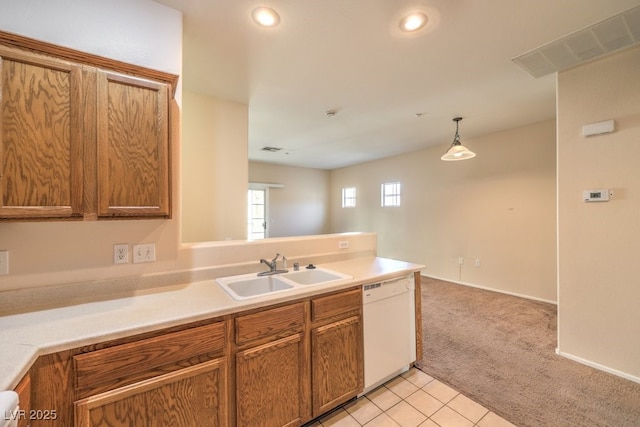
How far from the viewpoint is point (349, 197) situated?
23.7ft

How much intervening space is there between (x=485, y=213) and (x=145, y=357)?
4876mm

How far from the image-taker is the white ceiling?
1642 millimetres

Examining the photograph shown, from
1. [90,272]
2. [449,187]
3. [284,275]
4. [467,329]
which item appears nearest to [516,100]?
[449,187]

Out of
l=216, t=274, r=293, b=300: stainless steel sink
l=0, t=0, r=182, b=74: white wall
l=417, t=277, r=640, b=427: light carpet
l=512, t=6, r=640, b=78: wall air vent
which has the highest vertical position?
l=512, t=6, r=640, b=78: wall air vent

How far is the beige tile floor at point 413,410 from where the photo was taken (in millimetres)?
1673

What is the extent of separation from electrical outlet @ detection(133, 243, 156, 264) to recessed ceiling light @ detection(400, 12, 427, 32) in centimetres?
227

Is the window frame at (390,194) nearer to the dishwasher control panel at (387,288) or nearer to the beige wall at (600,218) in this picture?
the beige wall at (600,218)

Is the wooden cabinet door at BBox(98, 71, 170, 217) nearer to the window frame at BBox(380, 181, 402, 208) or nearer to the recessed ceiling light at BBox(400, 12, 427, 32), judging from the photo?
the recessed ceiling light at BBox(400, 12, 427, 32)

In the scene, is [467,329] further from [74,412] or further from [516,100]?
[74,412]

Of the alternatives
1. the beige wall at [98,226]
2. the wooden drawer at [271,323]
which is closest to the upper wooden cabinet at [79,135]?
the beige wall at [98,226]

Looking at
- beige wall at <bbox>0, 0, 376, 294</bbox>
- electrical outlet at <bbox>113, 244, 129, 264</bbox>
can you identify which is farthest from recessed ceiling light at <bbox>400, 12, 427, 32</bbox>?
electrical outlet at <bbox>113, 244, 129, 264</bbox>

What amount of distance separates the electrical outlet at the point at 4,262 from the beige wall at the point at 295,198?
16.9 ft

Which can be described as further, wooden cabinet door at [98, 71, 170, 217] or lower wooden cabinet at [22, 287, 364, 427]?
wooden cabinet door at [98, 71, 170, 217]

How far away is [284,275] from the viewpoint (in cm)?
202
